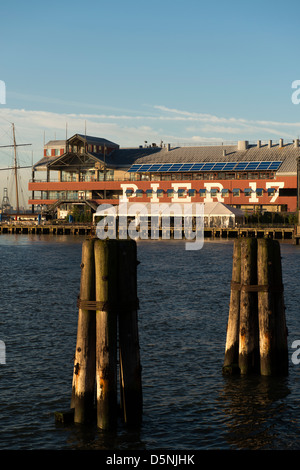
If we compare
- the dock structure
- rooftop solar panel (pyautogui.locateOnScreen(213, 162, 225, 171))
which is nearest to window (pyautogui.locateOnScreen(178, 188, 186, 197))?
rooftop solar panel (pyautogui.locateOnScreen(213, 162, 225, 171))

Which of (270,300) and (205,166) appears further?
(205,166)

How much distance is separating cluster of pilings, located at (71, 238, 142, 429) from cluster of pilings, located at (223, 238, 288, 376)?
4.34 meters

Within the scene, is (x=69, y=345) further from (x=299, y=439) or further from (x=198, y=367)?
(x=299, y=439)

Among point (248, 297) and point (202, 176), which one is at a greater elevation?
point (202, 176)

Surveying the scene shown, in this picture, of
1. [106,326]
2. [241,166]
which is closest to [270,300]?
[106,326]

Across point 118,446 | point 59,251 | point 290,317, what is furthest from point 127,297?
point 59,251

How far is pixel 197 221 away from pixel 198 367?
8219 cm

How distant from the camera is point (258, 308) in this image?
57.7 ft

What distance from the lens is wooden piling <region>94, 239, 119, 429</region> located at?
45.7 ft

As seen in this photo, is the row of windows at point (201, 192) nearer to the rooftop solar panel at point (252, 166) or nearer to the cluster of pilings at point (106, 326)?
the rooftop solar panel at point (252, 166)

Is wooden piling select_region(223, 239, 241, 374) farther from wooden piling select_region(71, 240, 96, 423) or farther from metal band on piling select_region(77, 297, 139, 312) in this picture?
wooden piling select_region(71, 240, 96, 423)

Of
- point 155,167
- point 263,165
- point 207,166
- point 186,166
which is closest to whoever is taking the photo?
point 263,165

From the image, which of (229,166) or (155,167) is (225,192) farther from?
(155,167)

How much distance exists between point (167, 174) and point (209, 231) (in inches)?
1166
